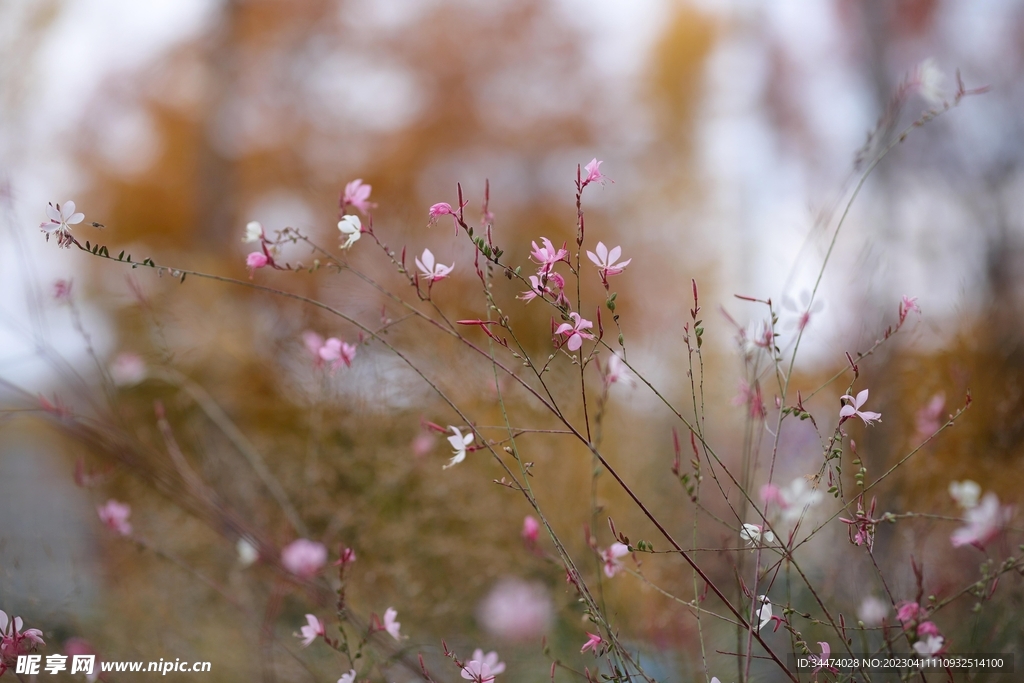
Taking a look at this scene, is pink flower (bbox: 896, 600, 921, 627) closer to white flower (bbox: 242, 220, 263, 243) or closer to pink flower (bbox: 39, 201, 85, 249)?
white flower (bbox: 242, 220, 263, 243)

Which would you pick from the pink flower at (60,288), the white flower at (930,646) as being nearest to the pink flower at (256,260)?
the pink flower at (60,288)

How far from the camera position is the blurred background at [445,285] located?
5.36 ft

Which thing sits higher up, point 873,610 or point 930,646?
point 873,610

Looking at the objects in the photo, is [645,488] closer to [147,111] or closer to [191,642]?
[191,642]

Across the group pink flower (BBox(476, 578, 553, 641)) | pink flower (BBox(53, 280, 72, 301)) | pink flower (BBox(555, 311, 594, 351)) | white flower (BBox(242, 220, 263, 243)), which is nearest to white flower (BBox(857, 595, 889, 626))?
pink flower (BBox(476, 578, 553, 641))

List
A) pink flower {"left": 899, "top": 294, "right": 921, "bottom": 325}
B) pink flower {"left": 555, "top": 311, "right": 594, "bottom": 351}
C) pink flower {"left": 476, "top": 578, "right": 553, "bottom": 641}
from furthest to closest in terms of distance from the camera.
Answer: pink flower {"left": 476, "top": 578, "right": 553, "bottom": 641}
pink flower {"left": 899, "top": 294, "right": 921, "bottom": 325}
pink flower {"left": 555, "top": 311, "right": 594, "bottom": 351}

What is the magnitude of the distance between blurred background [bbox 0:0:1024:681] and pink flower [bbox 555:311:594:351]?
43 centimetres

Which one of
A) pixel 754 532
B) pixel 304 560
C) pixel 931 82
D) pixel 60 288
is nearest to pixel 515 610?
pixel 304 560

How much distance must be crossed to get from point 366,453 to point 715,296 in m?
4.12

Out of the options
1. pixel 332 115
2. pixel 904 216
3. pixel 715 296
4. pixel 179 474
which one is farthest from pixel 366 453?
pixel 715 296

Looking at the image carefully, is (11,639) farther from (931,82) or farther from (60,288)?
(931,82)

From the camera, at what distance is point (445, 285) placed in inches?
81.7

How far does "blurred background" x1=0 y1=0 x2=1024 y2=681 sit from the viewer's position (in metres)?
1.63

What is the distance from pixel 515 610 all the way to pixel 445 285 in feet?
3.32
